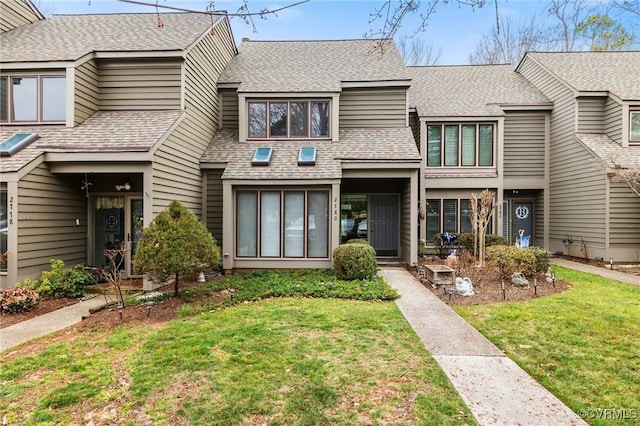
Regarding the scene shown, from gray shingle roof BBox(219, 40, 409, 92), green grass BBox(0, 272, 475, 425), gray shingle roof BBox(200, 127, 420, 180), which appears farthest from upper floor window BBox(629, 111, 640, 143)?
green grass BBox(0, 272, 475, 425)

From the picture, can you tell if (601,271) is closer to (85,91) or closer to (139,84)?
(139,84)

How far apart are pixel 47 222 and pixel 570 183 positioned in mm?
15852

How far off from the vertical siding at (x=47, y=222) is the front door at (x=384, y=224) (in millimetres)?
8574

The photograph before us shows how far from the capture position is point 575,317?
5.60 metres

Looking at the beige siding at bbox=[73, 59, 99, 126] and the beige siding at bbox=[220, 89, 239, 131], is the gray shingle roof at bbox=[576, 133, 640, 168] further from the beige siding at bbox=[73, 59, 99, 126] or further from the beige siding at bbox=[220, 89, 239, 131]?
the beige siding at bbox=[73, 59, 99, 126]

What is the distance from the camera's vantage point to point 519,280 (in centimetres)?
777

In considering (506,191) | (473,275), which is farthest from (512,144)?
(473,275)

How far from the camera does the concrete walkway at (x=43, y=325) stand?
504cm

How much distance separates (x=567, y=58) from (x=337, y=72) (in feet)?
33.7

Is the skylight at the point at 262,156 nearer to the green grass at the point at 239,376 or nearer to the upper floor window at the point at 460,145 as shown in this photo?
the green grass at the point at 239,376

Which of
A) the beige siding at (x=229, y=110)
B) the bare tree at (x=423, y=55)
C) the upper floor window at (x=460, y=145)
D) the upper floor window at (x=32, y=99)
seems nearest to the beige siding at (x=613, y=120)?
the upper floor window at (x=460, y=145)

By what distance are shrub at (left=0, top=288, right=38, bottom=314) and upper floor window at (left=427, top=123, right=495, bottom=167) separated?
11773 mm

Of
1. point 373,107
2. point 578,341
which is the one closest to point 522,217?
point 373,107

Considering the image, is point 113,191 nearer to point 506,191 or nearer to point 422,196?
point 422,196
